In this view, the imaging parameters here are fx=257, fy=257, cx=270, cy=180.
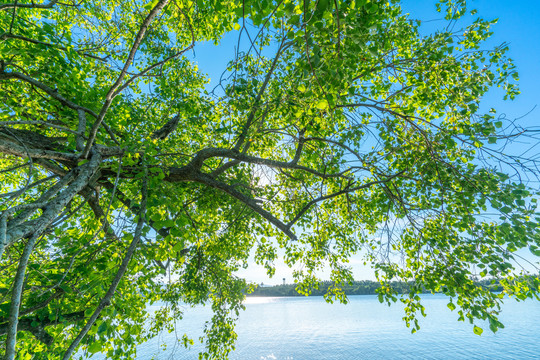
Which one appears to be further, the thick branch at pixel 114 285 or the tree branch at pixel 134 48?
the tree branch at pixel 134 48

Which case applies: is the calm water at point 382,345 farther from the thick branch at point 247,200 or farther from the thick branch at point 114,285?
the thick branch at point 114,285

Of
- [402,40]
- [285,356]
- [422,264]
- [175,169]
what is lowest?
[285,356]

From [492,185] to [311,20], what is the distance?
2981 millimetres

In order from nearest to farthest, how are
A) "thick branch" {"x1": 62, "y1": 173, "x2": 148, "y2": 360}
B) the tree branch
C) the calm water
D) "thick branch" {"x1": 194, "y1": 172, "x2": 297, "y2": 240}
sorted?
→ "thick branch" {"x1": 62, "y1": 173, "x2": 148, "y2": 360}, the tree branch, "thick branch" {"x1": 194, "y1": 172, "x2": 297, "y2": 240}, the calm water

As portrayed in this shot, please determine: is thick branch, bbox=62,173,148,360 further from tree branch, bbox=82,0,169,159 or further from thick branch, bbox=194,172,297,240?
thick branch, bbox=194,172,297,240

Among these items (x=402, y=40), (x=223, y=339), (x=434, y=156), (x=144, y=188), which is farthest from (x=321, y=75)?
(x=223, y=339)

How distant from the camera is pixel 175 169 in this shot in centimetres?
469

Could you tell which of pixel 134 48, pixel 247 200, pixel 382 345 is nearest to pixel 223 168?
pixel 247 200

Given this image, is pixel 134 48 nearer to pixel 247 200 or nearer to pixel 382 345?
pixel 247 200

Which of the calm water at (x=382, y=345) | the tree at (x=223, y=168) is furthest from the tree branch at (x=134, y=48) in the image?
the calm water at (x=382, y=345)

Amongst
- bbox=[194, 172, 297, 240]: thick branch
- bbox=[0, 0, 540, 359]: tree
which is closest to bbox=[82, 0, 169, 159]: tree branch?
bbox=[0, 0, 540, 359]: tree

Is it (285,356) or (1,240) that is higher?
(1,240)

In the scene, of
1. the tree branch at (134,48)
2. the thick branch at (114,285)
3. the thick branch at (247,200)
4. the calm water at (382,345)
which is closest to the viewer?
the thick branch at (114,285)

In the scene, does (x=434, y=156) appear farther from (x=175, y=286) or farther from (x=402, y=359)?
(x=402, y=359)
